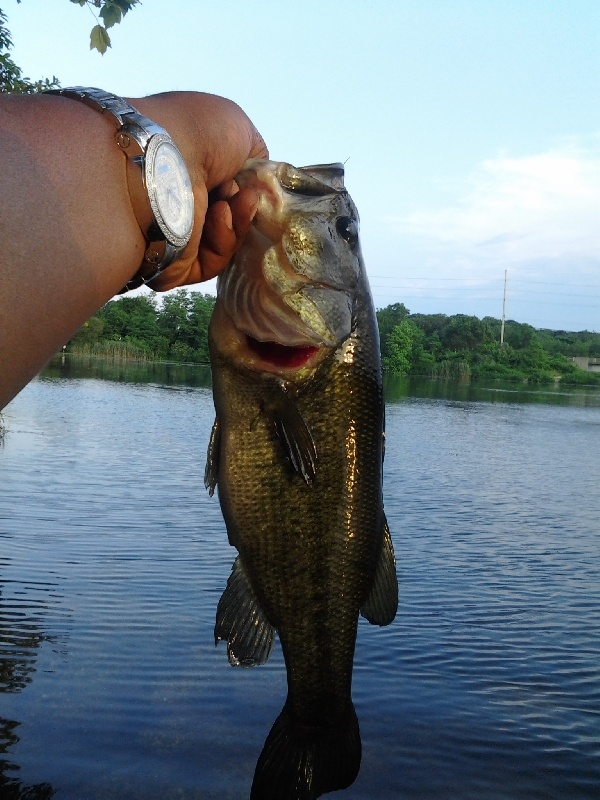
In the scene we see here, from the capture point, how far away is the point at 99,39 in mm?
4801

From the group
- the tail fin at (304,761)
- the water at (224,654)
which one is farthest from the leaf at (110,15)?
the water at (224,654)

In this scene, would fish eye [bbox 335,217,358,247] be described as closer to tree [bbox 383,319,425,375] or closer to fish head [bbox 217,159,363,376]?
fish head [bbox 217,159,363,376]

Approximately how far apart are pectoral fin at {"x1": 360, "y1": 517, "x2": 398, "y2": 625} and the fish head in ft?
2.28

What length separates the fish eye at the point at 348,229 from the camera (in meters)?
2.76

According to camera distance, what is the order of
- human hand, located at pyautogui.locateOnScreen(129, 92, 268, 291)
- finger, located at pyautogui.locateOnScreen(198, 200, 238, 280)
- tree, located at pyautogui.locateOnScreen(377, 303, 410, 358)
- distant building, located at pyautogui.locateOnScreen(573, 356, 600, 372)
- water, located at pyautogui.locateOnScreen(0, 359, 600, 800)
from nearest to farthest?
1. human hand, located at pyautogui.locateOnScreen(129, 92, 268, 291)
2. finger, located at pyautogui.locateOnScreen(198, 200, 238, 280)
3. water, located at pyautogui.locateOnScreen(0, 359, 600, 800)
4. tree, located at pyautogui.locateOnScreen(377, 303, 410, 358)
5. distant building, located at pyautogui.locateOnScreen(573, 356, 600, 372)

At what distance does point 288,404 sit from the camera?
2.61m

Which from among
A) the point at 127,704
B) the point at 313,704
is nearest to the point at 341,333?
the point at 313,704

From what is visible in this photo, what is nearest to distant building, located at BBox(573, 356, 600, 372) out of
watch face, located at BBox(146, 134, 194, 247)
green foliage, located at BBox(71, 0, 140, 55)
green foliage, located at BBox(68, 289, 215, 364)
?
green foliage, located at BBox(68, 289, 215, 364)

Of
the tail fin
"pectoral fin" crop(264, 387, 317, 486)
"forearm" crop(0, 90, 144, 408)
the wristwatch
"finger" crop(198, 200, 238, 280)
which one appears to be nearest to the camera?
"forearm" crop(0, 90, 144, 408)

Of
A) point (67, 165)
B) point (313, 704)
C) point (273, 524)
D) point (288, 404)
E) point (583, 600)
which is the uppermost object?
point (67, 165)

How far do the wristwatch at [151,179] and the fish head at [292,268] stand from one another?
52cm

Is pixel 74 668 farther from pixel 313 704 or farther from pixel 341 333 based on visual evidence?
pixel 341 333

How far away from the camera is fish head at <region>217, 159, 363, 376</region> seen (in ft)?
8.49

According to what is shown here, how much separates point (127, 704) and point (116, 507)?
25.0 ft
